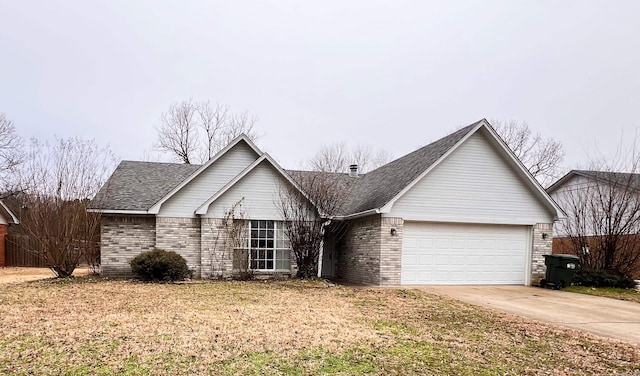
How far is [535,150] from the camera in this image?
37062mm

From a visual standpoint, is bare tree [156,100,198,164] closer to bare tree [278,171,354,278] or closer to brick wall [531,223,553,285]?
bare tree [278,171,354,278]

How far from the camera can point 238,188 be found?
16047 millimetres

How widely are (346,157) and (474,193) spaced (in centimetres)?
2574

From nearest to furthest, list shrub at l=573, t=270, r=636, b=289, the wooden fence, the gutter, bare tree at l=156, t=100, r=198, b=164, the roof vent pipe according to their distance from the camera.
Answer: the gutter < shrub at l=573, t=270, r=636, b=289 < the roof vent pipe < the wooden fence < bare tree at l=156, t=100, r=198, b=164

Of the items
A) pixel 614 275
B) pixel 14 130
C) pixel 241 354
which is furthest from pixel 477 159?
pixel 14 130

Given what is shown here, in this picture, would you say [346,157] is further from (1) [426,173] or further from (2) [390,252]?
(2) [390,252]

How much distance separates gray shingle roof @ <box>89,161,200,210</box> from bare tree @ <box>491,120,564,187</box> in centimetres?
2828

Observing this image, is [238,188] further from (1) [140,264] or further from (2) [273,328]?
(2) [273,328]

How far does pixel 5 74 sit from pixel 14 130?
13.9 meters

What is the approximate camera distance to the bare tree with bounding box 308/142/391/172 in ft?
127

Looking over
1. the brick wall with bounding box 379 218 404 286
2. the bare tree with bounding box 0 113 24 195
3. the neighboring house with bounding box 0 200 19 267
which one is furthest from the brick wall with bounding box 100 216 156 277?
the bare tree with bounding box 0 113 24 195

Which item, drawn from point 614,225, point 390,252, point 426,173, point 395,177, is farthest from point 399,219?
point 614,225

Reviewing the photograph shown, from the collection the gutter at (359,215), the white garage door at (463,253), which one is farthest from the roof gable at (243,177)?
the white garage door at (463,253)

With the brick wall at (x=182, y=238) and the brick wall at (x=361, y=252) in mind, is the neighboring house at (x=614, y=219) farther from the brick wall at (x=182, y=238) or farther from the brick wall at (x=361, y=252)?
the brick wall at (x=182, y=238)
